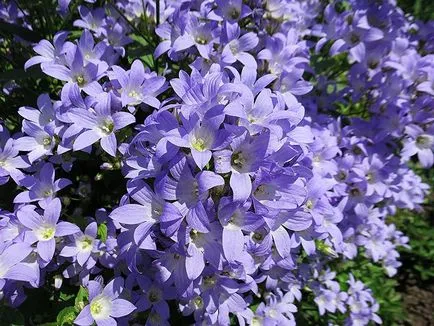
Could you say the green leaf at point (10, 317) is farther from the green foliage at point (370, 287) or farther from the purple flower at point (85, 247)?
the green foliage at point (370, 287)

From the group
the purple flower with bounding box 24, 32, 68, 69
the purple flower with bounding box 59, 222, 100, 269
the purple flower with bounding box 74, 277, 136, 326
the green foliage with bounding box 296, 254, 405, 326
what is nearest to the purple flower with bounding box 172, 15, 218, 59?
the purple flower with bounding box 24, 32, 68, 69

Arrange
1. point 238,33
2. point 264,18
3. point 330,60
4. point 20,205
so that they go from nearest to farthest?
point 20,205 → point 238,33 → point 264,18 → point 330,60

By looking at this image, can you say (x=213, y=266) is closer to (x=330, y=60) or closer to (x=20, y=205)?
(x=20, y=205)

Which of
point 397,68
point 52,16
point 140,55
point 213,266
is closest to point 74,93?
point 140,55

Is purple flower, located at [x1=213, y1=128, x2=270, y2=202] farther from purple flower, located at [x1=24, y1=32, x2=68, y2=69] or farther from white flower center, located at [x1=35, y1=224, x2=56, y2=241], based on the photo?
purple flower, located at [x1=24, y1=32, x2=68, y2=69]

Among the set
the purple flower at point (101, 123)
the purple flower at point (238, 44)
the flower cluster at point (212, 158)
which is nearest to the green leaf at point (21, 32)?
the flower cluster at point (212, 158)
